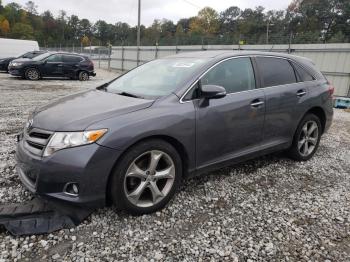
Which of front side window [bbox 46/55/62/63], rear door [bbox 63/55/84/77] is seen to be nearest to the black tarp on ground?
front side window [bbox 46/55/62/63]

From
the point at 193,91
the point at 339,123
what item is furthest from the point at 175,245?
the point at 339,123

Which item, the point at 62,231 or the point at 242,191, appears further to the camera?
the point at 242,191

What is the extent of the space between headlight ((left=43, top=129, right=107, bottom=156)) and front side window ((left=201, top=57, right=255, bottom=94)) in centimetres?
133

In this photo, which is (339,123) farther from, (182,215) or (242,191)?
(182,215)

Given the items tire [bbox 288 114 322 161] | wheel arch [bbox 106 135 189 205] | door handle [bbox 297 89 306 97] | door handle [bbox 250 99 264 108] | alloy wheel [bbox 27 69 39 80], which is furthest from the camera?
alloy wheel [bbox 27 69 39 80]

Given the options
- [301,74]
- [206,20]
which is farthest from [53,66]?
[206,20]

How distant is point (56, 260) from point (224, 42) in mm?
17940

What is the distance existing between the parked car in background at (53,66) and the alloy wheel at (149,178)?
13.9 m

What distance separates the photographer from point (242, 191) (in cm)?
360

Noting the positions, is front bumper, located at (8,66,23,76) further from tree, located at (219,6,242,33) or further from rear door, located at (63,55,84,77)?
tree, located at (219,6,242,33)

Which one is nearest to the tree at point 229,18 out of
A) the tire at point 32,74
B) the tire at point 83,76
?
the tire at point 83,76

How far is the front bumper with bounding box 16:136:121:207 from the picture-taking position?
8.30 ft

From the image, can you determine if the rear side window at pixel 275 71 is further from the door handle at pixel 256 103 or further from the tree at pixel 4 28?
the tree at pixel 4 28

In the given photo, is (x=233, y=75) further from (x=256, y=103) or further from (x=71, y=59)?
(x=71, y=59)
